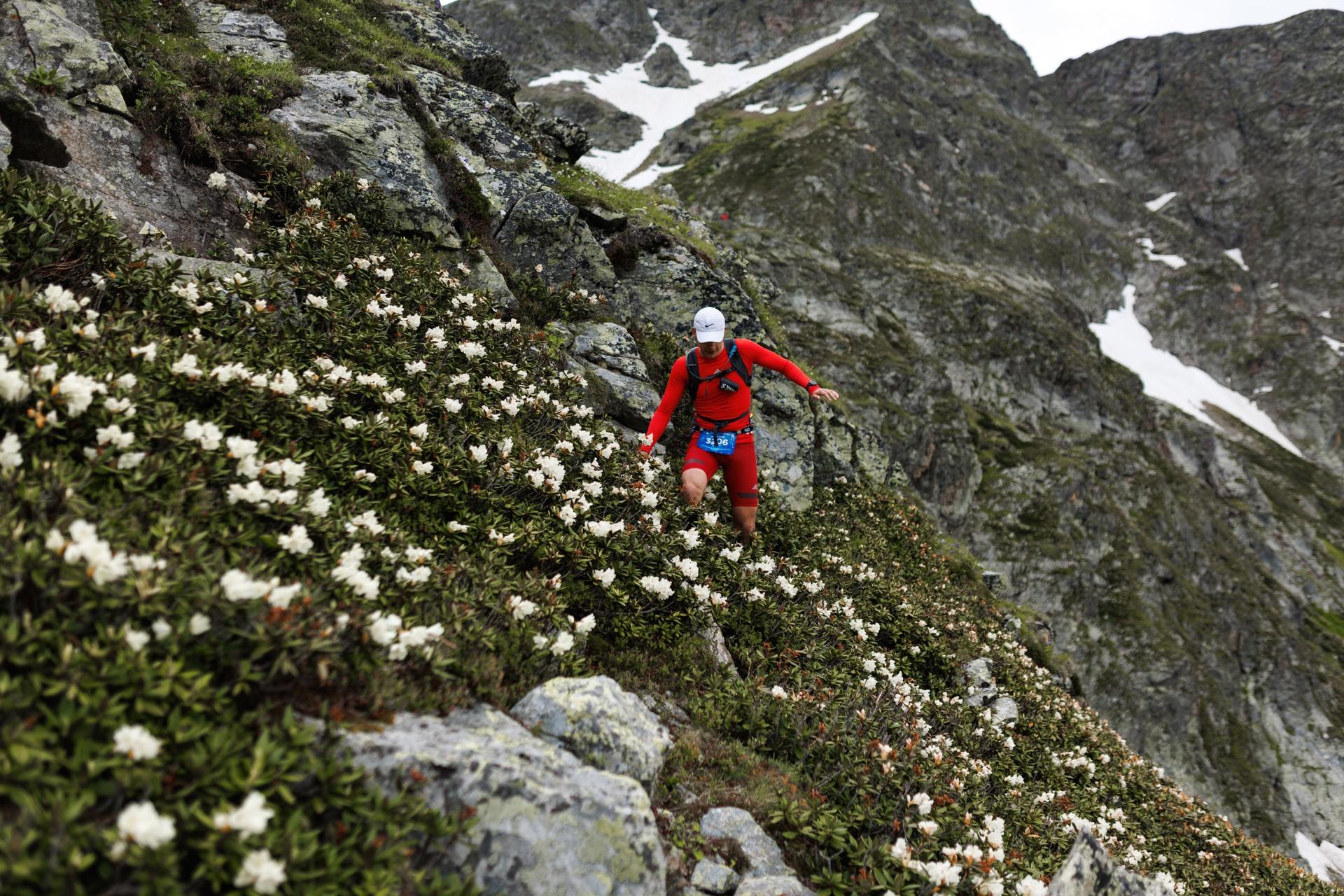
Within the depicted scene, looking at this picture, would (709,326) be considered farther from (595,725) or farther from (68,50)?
(68,50)

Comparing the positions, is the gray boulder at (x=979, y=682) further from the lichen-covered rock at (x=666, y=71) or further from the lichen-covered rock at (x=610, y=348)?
the lichen-covered rock at (x=666, y=71)

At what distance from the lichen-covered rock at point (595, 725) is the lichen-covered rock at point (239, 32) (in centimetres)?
1261

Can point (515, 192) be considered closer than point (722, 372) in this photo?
No

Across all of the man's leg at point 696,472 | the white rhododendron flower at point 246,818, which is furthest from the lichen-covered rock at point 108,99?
the white rhododendron flower at point 246,818

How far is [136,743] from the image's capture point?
229 cm

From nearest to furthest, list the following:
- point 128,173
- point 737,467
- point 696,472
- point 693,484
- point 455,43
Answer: point 128,173 → point 693,484 → point 696,472 → point 737,467 → point 455,43

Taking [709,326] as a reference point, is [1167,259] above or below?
above

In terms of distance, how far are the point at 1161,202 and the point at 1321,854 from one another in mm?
154168

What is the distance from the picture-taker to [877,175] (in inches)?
3290

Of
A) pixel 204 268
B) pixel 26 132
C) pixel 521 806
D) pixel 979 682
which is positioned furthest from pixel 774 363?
pixel 26 132

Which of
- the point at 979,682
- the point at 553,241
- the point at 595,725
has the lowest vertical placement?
the point at 979,682

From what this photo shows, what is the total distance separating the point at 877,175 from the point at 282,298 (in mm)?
91575

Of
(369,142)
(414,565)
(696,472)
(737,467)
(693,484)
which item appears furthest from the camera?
(369,142)

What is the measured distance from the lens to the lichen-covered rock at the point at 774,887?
13.0 ft
